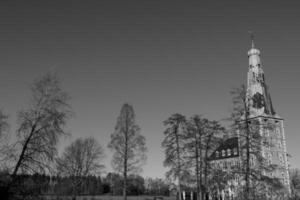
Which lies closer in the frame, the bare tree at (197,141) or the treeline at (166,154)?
the treeline at (166,154)

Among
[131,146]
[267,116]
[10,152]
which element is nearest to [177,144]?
[131,146]

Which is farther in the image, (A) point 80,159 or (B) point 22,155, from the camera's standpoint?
(A) point 80,159

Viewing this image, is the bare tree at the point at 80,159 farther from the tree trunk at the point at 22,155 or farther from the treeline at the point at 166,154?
the tree trunk at the point at 22,155

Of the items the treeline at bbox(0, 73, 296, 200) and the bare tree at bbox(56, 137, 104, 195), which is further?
the bare tree at bbox(56, 137, 104, 195)

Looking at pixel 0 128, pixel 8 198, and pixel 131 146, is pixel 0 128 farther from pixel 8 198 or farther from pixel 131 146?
pixel 131 146

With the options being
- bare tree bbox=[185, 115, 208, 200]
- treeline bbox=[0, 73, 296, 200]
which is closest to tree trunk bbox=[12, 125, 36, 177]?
treeline bbox=[0, 73, 296, 200]

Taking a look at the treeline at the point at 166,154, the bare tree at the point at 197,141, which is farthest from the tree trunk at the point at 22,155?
the bare tree at the point at 197,141

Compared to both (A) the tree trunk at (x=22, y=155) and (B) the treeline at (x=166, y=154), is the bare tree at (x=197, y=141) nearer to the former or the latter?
(B) the treeline at (x=166, y=154)

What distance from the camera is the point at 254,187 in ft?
73.4

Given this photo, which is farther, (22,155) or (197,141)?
(197,141)

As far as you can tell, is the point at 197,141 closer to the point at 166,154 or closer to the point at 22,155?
the point at 166,154

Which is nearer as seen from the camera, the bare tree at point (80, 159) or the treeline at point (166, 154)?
the treeline at point (166, 154)

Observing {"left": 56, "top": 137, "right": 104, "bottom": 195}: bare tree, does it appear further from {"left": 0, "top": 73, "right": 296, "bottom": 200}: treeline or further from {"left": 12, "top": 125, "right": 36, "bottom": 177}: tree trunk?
{"left": 12, "top": 125, "right": 36, "bottom": 177}: tree trunk

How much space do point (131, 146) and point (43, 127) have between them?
17.8 m
